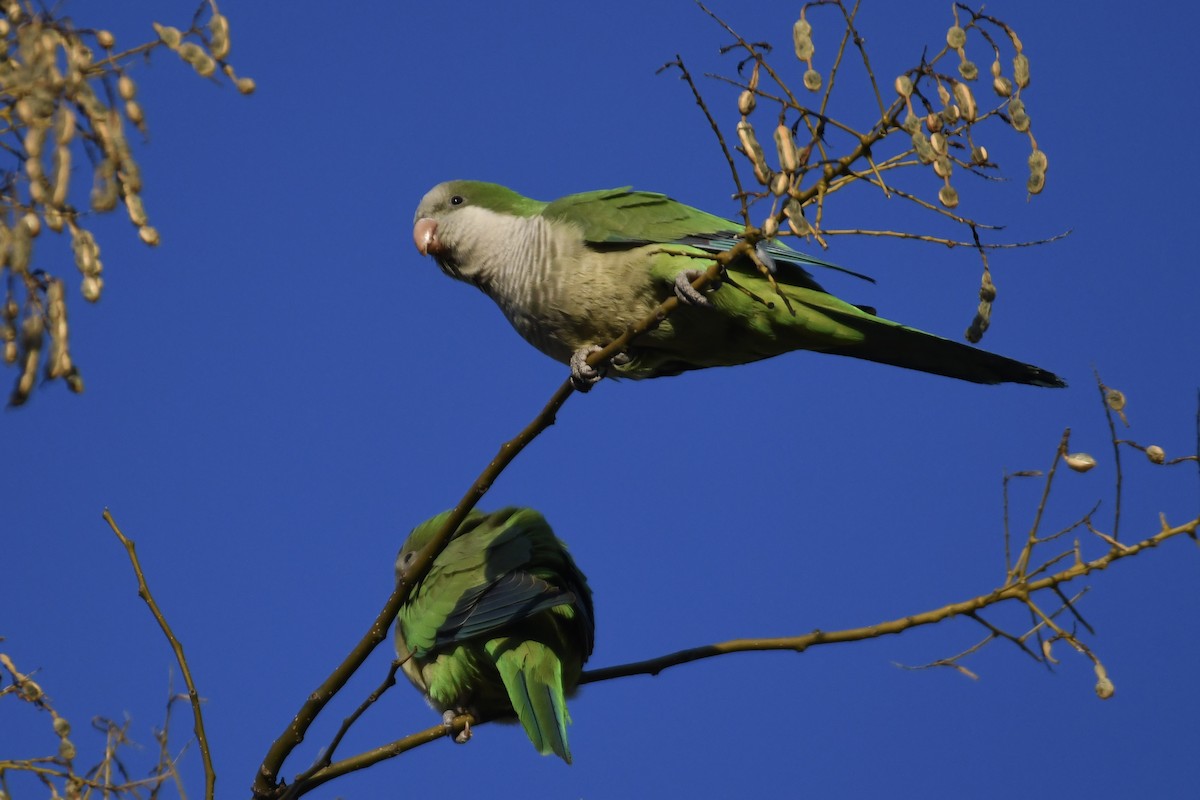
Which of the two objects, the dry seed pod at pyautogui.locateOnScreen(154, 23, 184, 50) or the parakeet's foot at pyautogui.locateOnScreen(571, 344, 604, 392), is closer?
the dry seed pod at pyautogui.locateOnScreen(154, 23, 184, 50)

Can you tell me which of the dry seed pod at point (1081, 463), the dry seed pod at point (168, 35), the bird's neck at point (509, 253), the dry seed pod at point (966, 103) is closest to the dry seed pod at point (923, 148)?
the dry seed pod at point (966, 103)

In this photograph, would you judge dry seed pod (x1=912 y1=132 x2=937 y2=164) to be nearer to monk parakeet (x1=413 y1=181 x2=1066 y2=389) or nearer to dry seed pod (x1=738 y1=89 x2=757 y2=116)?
A: dry seed pod (x1=738 y1=89 x2=757 y2=116)

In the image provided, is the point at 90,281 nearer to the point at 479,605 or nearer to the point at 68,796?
the point at 68,796

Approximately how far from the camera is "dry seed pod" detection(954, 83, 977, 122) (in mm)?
2510

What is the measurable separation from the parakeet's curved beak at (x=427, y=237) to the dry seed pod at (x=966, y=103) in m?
2.90

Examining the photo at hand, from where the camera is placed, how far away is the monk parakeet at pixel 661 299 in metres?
4.09

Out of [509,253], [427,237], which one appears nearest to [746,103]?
[509,253]

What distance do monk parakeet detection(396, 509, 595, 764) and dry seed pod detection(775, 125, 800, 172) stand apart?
2240 mm

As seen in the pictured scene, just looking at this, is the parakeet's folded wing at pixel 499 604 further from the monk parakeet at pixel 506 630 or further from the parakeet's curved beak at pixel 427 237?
the parakeet's curved beak at pixel 427 237

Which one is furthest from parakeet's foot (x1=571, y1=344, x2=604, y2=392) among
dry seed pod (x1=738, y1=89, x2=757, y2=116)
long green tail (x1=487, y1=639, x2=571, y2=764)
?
dry seed pod (x1=738, y1=89, x2=757, y2=116)

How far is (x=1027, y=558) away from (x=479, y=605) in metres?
2.21

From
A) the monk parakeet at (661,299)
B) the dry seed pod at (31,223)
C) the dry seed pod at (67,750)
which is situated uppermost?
the monk parakeet at (661,299)

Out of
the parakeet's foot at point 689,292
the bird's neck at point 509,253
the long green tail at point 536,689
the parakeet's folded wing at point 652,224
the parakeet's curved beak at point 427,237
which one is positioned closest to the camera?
the parakeet's foot at point 689,292

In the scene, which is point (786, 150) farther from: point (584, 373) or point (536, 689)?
point (536, 689)
